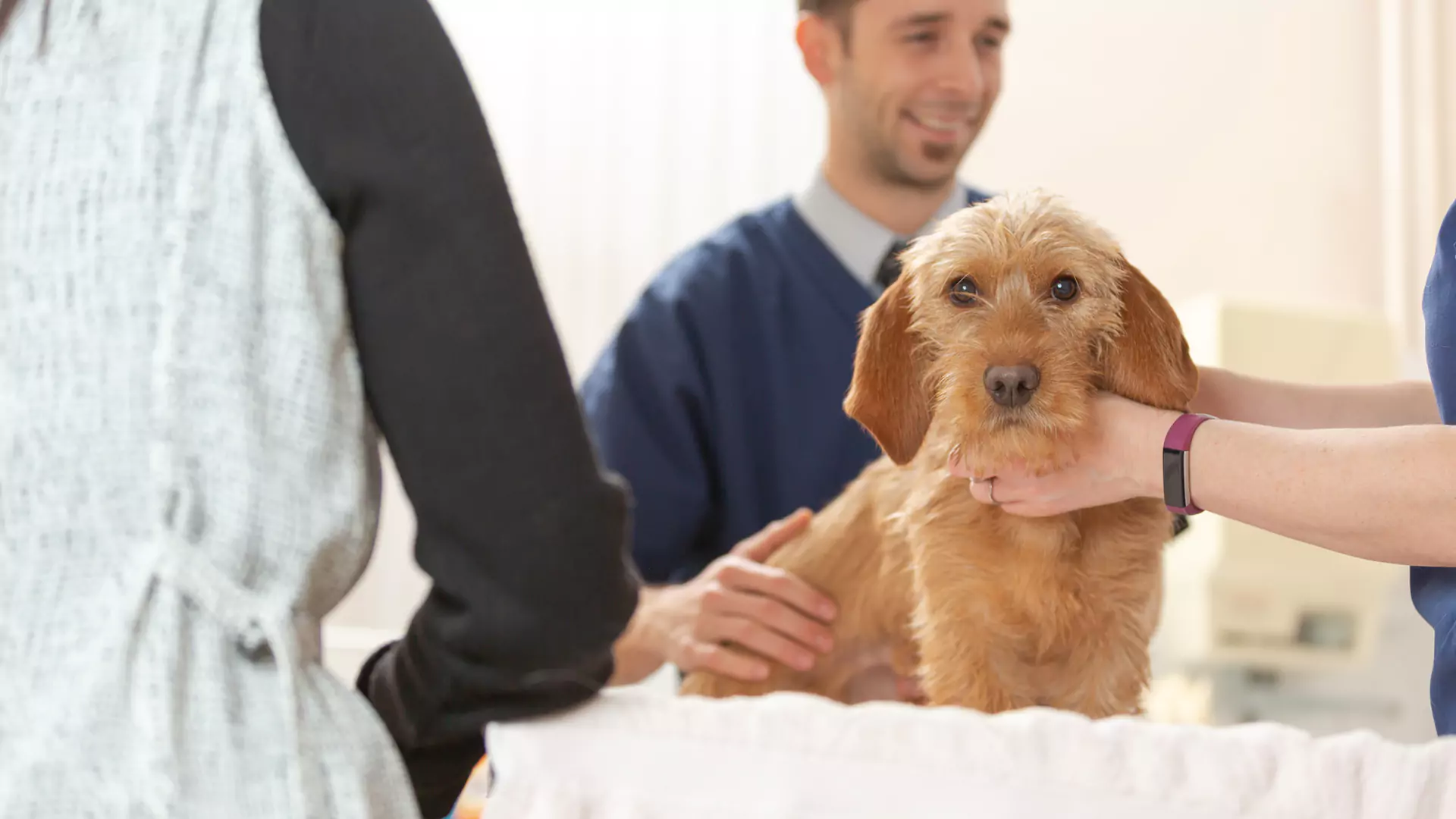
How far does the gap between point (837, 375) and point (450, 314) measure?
0.64m

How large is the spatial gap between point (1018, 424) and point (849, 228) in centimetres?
50

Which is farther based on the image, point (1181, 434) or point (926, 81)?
point (926, 81)

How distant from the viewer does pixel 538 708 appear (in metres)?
0.63

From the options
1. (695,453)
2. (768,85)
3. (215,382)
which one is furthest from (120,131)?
(768,85)

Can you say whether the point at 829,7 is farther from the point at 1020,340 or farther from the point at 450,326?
the point at 450,326

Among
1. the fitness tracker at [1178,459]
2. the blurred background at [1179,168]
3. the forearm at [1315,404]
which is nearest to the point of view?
the fitness tracker at [1178,459]

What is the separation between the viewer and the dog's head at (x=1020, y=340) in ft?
2.25

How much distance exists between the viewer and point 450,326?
1.80 ft

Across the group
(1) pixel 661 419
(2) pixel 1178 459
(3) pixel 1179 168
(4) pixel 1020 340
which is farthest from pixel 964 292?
(3) pixel 1179 168

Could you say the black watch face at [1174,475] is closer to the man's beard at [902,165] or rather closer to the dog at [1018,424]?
the dog at [1018,424]

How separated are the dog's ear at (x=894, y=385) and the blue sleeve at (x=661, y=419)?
578mm

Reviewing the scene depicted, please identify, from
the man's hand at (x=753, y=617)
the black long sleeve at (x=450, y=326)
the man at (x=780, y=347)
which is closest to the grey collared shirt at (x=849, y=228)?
the man at (x=780, y=347)

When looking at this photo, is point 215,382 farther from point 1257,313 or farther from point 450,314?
point 1257,313

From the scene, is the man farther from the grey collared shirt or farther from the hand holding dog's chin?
the hand holding dog's chin
